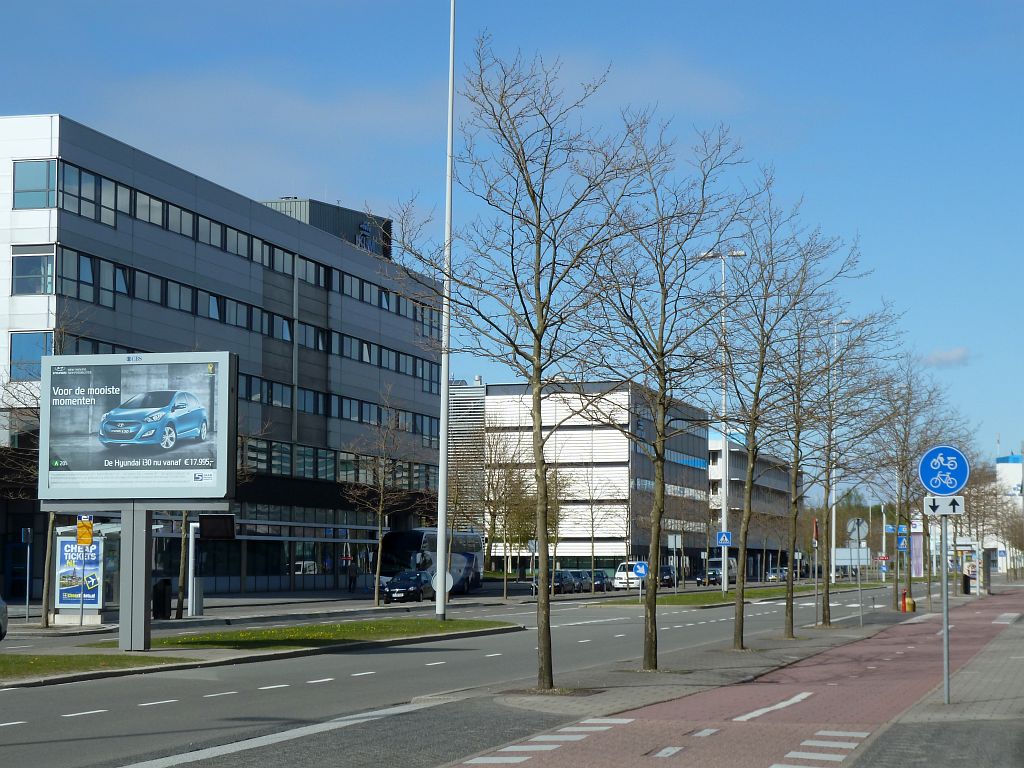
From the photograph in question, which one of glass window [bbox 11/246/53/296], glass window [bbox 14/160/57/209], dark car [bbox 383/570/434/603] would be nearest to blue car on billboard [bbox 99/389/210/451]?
glass window [bbox 11/246/53/296]

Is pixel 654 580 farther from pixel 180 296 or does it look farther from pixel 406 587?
pixel 180 296

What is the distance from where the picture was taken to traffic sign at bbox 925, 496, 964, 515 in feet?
52.9

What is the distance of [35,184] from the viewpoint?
5081 cm

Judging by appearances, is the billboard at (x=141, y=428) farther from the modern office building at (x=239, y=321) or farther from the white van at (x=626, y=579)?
the white van at (x=626, y=579)

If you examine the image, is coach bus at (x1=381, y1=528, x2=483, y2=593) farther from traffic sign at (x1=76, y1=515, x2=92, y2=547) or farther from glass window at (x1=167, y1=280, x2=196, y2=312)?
traffic sign at (x1=76, y1=515, x2=92, y2=547)

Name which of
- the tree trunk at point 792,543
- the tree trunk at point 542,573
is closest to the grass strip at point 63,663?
the tree trunk at point 542,573

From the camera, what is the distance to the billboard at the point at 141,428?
82.5 ft

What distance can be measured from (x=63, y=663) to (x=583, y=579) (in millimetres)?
59049

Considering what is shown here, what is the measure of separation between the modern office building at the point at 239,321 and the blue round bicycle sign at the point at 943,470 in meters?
25.8

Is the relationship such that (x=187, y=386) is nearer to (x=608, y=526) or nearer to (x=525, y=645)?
(x=525, y=645)

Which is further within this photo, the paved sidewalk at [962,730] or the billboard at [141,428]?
the billboard at [141,428]

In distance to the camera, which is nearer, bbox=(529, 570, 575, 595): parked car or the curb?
the curb

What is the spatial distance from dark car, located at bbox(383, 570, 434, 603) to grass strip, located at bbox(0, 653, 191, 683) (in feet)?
113

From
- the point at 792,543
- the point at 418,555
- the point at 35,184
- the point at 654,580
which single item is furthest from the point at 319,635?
the point at 418,555
